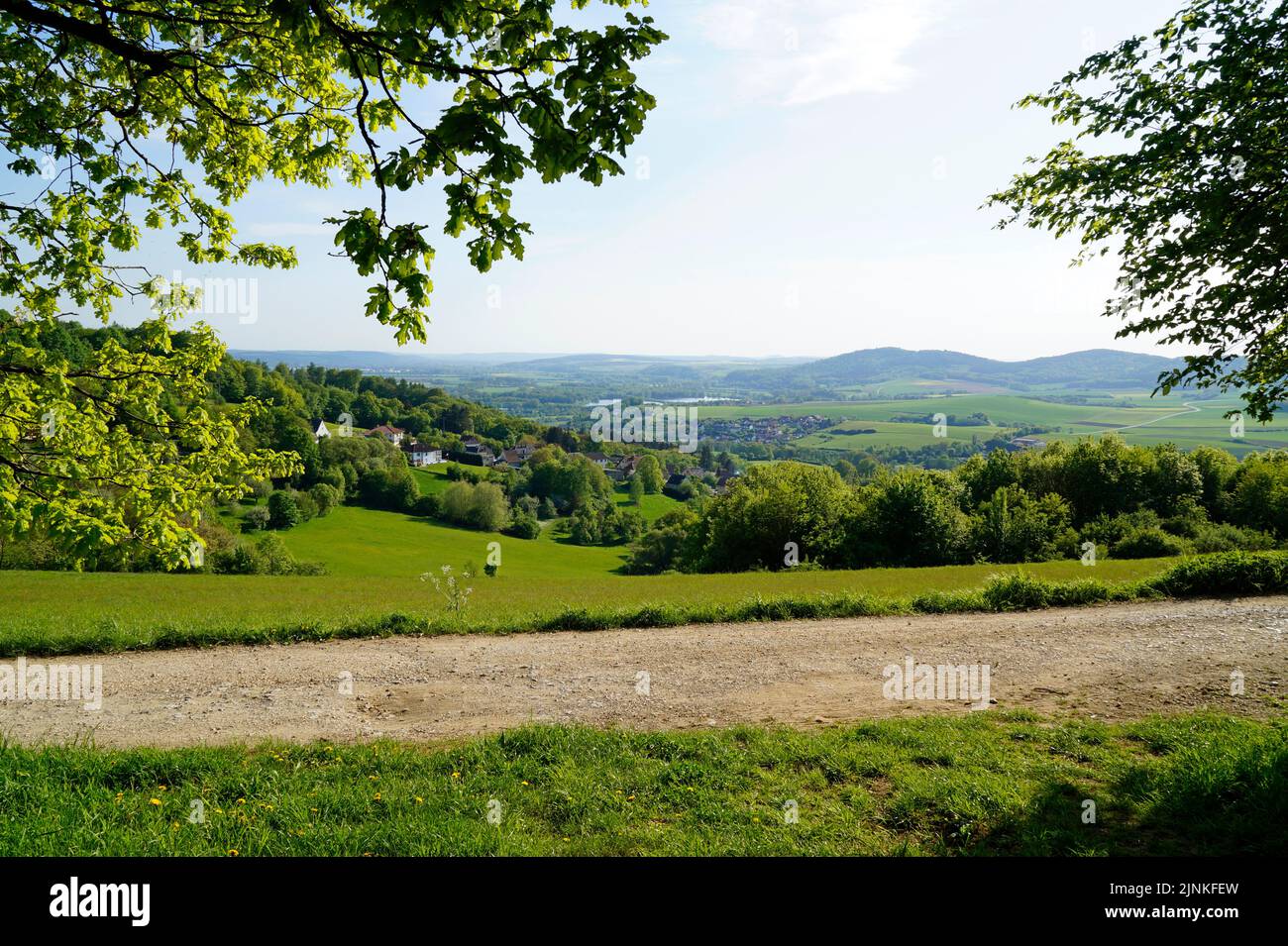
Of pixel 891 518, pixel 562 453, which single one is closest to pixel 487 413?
pixel 562 453

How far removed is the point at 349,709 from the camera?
28.1 feet

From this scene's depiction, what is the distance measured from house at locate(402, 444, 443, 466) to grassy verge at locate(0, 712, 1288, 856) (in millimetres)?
96824

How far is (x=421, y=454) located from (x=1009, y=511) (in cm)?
9030

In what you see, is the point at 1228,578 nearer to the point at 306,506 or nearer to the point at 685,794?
the point at 685,794

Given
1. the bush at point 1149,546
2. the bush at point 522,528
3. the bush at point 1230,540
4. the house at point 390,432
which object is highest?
the house at point 390,432

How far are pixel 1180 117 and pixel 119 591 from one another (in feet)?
80.1

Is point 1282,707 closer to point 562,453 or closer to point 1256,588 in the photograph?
point 1256,588

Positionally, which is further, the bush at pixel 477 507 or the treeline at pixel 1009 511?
the bush at pixel 477 507

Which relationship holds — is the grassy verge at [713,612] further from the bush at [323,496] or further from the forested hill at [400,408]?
the forested hill at [400,408]

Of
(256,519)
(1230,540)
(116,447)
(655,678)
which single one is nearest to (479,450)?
(256,519)

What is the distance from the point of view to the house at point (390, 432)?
106 metres

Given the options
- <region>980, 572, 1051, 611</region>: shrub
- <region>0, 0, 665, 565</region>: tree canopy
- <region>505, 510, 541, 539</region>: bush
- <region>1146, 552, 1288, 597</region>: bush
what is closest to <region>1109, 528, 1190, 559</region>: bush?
<region>1146, 552, 1288, 597</region>: bush

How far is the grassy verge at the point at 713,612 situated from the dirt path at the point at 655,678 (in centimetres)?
56

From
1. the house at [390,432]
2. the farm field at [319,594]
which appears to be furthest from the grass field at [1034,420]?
the farm field at [319,594]
